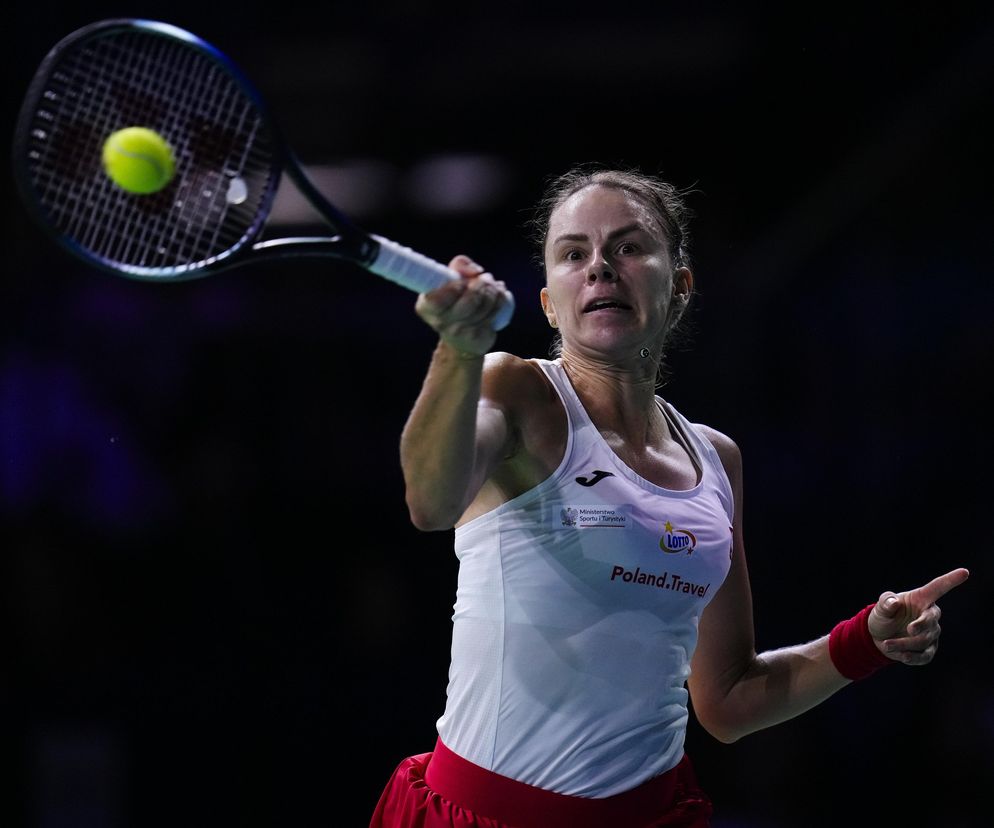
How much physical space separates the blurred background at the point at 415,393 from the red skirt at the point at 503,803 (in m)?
1.74

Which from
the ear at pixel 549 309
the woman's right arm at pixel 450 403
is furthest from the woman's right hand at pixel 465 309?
the ear at pixel 549 309

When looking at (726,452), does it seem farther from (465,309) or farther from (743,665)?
(465,309)

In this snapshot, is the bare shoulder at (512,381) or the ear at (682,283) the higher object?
the ear at (682,283)

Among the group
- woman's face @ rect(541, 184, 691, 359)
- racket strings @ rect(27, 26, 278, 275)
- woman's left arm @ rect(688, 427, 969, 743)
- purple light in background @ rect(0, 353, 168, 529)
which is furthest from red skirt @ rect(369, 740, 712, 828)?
purple light in background @ rect(0, 353, 168, 529)

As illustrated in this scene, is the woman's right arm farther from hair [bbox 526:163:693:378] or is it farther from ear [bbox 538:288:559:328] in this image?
hair [bbox 526:163:693:378]

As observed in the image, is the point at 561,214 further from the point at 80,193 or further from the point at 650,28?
the point at 650,28

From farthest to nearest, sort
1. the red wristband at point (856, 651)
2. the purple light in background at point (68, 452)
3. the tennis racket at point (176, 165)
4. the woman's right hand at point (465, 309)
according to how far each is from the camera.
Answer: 1. the purple light in background at point (68, 452)
2. the red wristband at point (856, 651)
3. the tennis racket at point (176, 165)
4. the woman's right hand at point (465, 309)

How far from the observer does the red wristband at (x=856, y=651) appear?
234 centimetres

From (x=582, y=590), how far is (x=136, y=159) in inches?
39.1

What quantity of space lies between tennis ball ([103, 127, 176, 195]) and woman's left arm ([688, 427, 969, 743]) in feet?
3.91

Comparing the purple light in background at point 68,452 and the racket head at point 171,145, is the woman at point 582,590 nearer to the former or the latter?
the racket head at point 171,145

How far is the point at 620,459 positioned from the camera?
83.2 inches

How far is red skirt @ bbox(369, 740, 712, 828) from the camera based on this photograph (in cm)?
201

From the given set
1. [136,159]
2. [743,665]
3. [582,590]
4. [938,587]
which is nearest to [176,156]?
[136,159]
